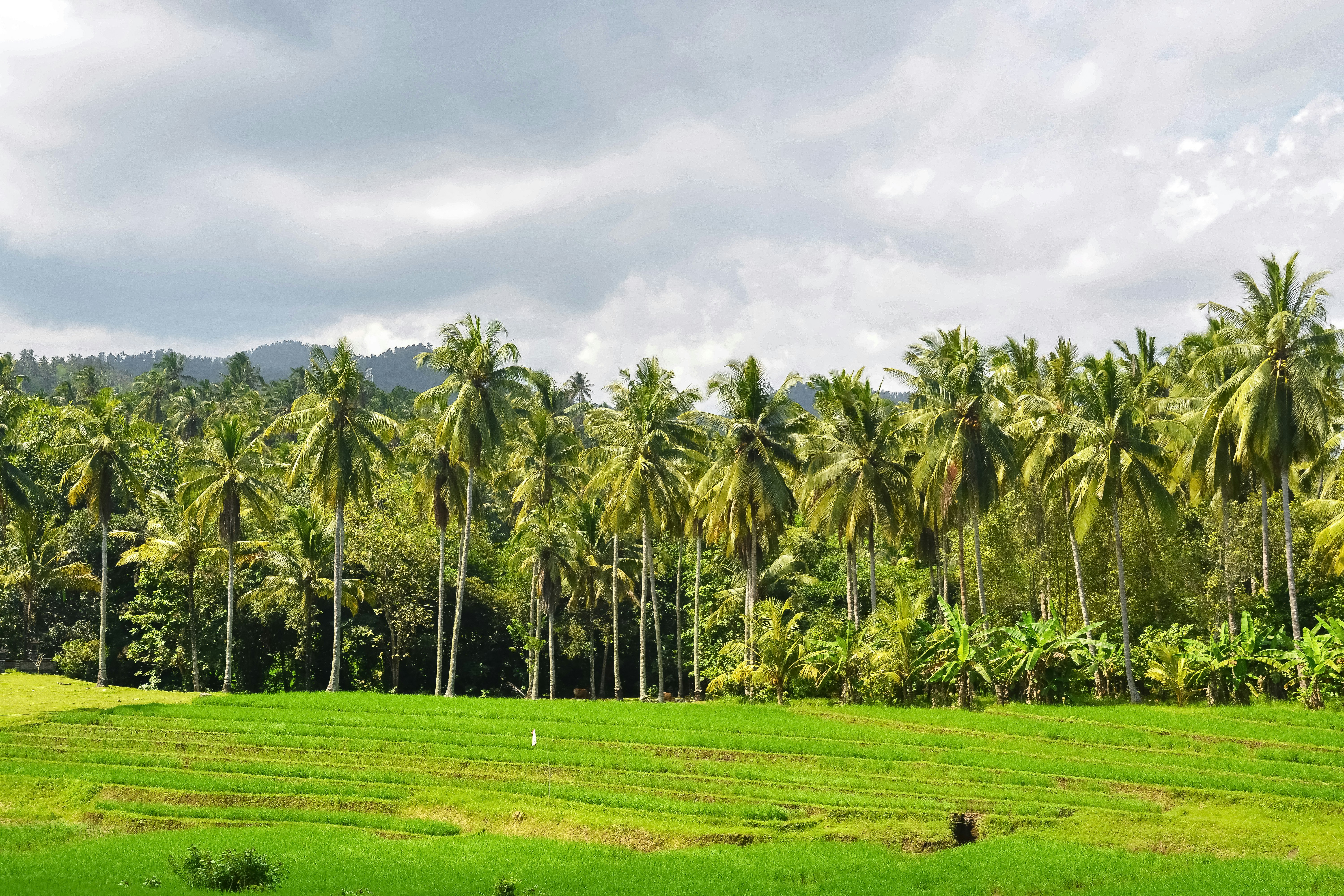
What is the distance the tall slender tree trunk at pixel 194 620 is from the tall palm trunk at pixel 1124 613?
3876 cm

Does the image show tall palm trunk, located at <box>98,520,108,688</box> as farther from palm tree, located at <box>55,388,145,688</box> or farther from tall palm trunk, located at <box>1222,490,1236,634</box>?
tall palm trunk, located at <box>1222,490,1236,634</box>

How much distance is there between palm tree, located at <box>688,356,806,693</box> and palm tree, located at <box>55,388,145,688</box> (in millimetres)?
26296

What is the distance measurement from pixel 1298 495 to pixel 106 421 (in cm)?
5254

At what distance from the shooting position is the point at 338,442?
41.8 meters

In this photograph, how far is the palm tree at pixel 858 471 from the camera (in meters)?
37.4

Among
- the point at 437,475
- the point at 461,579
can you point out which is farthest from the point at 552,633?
the point at 437,475

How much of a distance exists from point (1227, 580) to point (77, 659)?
5309 cm

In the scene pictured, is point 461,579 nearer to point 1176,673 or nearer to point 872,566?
point 872,566

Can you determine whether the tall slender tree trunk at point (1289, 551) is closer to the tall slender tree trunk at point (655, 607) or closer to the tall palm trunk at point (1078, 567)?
the tall palm trunk at point (1078, 567)

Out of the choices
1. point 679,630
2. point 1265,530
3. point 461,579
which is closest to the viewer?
point 1265,530

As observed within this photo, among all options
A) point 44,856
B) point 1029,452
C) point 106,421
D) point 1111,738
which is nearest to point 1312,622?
point 1029,452

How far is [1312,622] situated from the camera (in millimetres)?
36125

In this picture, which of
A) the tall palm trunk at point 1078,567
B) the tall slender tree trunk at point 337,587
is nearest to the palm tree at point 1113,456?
the tall palm trunk at point 1078,567

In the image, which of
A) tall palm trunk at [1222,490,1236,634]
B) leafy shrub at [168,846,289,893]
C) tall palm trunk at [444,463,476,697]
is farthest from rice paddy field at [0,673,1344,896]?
tall palm trunk at [444,463,476,697]
